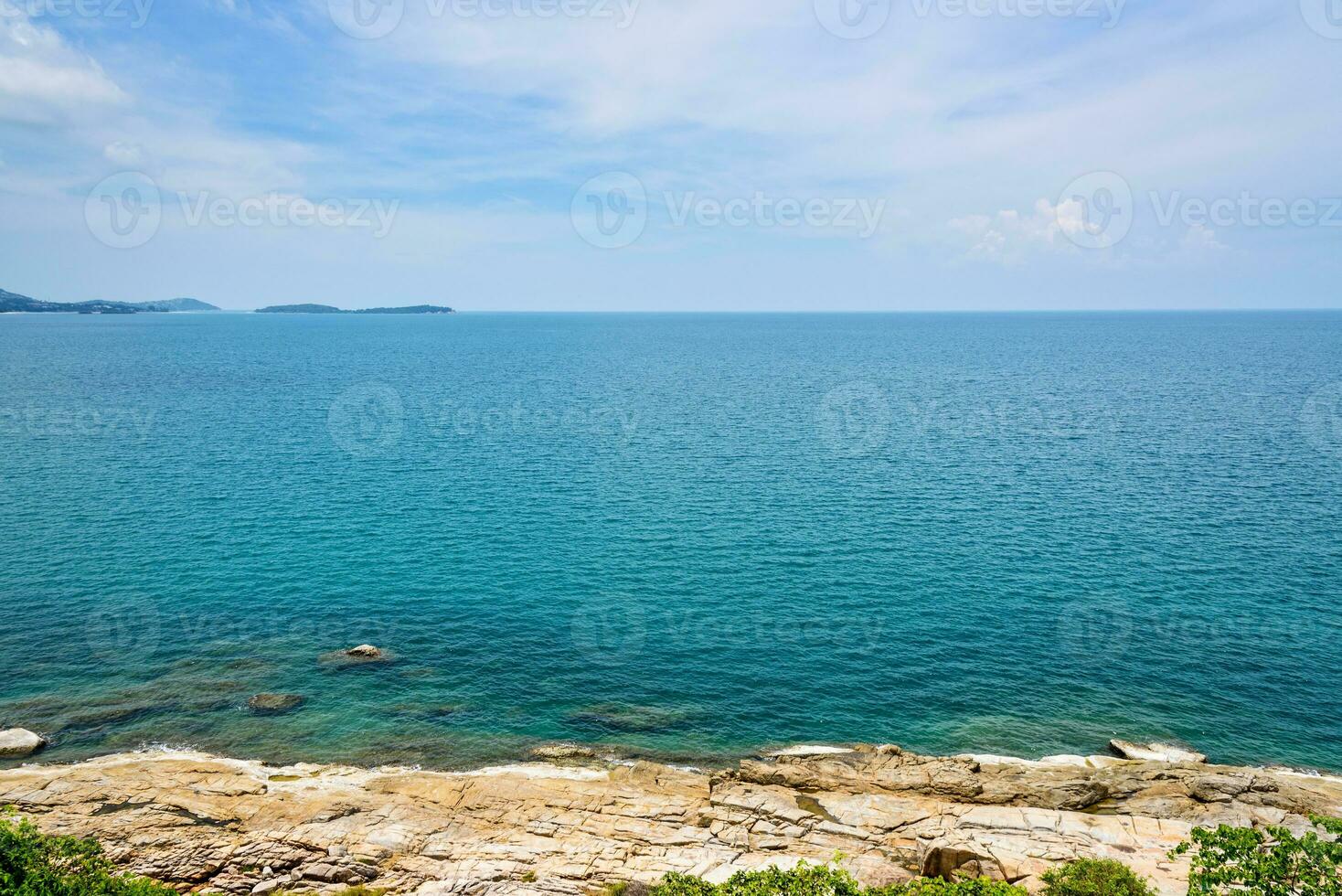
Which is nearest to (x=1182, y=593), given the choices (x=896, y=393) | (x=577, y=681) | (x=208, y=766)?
(x=577, y=681)

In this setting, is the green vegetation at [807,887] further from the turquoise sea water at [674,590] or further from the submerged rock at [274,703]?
the submerged rock at [274,703]

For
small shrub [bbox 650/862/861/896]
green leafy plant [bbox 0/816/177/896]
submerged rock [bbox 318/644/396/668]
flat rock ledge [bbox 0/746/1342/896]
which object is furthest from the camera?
submerged rock [bbox 318/644/396/668]

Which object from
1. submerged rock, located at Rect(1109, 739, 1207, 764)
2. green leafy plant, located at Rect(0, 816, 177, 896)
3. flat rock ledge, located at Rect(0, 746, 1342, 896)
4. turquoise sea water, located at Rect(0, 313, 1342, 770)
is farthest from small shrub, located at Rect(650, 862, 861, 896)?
submerged rock, located at Rect(1109, 739, 1207, 764)

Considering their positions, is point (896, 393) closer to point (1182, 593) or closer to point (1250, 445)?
point (1250, 445)

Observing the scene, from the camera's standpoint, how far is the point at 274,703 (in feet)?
164

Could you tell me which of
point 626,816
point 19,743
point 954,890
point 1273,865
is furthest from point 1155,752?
point 19,743

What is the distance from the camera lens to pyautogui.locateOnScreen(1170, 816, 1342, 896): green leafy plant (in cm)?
2439

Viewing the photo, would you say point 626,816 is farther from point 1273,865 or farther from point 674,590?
point 674,590

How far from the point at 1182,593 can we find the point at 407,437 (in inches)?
4013

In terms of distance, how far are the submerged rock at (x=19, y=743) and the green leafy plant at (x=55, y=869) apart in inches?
738

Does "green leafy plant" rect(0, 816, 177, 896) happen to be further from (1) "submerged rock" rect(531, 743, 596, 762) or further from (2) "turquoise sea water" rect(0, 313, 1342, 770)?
(1) "submerged rock" rect(531, 743, 596, 762)

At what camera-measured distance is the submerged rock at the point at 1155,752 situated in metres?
43.8

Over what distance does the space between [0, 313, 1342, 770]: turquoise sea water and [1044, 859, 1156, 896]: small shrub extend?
16268mm

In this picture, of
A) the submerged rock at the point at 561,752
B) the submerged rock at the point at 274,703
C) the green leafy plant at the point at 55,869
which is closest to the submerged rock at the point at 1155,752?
the submerged rock at the point at 561,752
